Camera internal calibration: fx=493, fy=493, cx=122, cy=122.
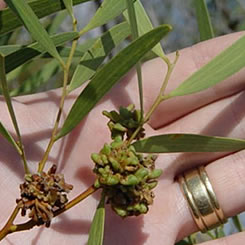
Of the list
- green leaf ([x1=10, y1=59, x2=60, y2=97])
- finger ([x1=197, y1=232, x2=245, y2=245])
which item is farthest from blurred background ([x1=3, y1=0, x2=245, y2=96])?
finger ([x1=197, y1=232, x2=245, y2=245])

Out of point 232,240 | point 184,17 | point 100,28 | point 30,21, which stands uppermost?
point 184,17

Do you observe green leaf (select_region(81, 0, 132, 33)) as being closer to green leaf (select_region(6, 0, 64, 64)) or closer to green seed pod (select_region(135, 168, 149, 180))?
green leaf (select_region(6, 0, 64, 64))

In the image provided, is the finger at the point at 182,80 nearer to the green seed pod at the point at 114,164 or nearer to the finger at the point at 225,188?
the finger at the point at 225,188

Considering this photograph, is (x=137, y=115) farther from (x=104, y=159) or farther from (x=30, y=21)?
(x=30, y=21)

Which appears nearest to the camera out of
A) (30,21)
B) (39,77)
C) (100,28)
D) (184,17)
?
(30,21)

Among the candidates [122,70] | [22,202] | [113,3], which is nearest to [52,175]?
[22,202]

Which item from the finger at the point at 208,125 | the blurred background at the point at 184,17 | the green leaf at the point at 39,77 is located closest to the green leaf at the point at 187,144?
the finger at the point at 208,125

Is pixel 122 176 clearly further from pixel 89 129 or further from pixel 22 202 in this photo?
pixel 89 129

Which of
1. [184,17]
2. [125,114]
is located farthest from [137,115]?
[184,17]
